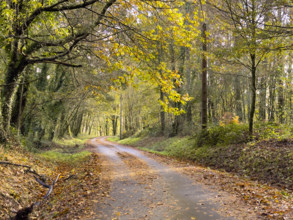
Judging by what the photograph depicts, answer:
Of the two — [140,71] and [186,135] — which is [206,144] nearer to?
[186,135]

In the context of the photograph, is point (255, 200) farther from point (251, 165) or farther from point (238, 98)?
point (238, 98)

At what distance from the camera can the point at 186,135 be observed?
66.4 ft

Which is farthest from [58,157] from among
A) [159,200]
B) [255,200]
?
[255,200]

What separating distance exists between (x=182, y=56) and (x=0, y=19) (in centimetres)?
1710

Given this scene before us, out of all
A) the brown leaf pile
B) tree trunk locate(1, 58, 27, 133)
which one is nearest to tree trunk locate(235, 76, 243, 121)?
the brown leaf pile

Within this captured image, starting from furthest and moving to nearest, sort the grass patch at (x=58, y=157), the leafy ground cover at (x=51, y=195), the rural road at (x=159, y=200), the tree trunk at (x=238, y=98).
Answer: the tree trunk at (x=238, y=98) < the grass patch at (x=58, y=157) < the leafy ground cover at (x=51, y=195) < the rural road at (x=159, y=200)

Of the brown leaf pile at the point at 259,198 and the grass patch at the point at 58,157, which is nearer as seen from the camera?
the brown leaf pile at the point at 259,198

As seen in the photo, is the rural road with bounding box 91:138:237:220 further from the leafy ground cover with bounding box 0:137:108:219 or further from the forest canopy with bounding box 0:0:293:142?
the forest canopy with bounding box 0:0:293:142

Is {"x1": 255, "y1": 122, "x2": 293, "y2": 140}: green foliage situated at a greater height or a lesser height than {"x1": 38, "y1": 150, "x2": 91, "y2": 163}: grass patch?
greater

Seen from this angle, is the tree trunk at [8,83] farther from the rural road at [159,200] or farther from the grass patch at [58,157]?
the rural road at [159,200]

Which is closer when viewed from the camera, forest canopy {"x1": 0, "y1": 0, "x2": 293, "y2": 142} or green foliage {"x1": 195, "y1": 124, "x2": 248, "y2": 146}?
forest canopy {"x1": 0, "y1": 0, "x2": 293, "y2": 142}

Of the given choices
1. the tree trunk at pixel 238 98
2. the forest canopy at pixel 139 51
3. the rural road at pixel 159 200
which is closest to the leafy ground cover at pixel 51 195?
the rural road at pixel 159 200

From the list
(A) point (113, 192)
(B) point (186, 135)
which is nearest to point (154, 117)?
(B) point (186, 135)

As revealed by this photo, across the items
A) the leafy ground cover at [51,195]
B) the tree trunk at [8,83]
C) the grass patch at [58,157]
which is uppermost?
the tree trunk at [8,83]
